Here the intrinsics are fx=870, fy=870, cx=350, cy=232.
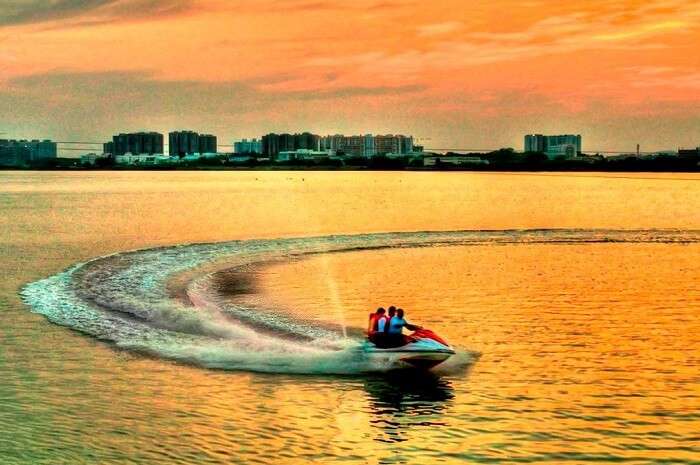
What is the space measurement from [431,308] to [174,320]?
9.99 meters

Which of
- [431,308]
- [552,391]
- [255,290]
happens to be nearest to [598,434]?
[552,391]

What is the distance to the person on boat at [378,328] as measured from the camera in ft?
79.8

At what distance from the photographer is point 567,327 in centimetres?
3033

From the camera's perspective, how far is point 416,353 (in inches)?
933

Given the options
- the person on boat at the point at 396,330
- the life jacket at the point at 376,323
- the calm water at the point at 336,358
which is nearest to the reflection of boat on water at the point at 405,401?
the calm water at the point at 336,358

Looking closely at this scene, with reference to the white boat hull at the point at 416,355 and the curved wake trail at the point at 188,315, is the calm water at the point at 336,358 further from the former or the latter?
the white boat hull at the point at 416,355

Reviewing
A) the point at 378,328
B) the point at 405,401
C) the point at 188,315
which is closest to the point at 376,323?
the point at 378,328

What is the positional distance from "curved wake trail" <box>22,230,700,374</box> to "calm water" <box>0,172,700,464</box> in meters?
0.12

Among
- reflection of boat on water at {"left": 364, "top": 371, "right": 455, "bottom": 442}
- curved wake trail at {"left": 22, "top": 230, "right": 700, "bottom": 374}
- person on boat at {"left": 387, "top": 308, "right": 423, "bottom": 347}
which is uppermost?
person on boat at {"left": 387, "top": 308, "right": 423, "bottom": 347}

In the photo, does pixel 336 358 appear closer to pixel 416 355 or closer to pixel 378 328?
pixel 378 328

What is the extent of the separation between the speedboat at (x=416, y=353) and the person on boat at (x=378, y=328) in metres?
0.31

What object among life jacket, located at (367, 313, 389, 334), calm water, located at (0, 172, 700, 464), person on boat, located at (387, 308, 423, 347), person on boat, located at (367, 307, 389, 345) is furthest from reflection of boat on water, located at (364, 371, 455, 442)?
life jacket, located at (367, 313, 389, 334)

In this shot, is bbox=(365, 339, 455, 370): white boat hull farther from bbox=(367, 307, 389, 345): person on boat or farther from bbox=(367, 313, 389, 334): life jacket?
bbox=(367, 313, 389, 334): life jacket

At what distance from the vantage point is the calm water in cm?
1823
